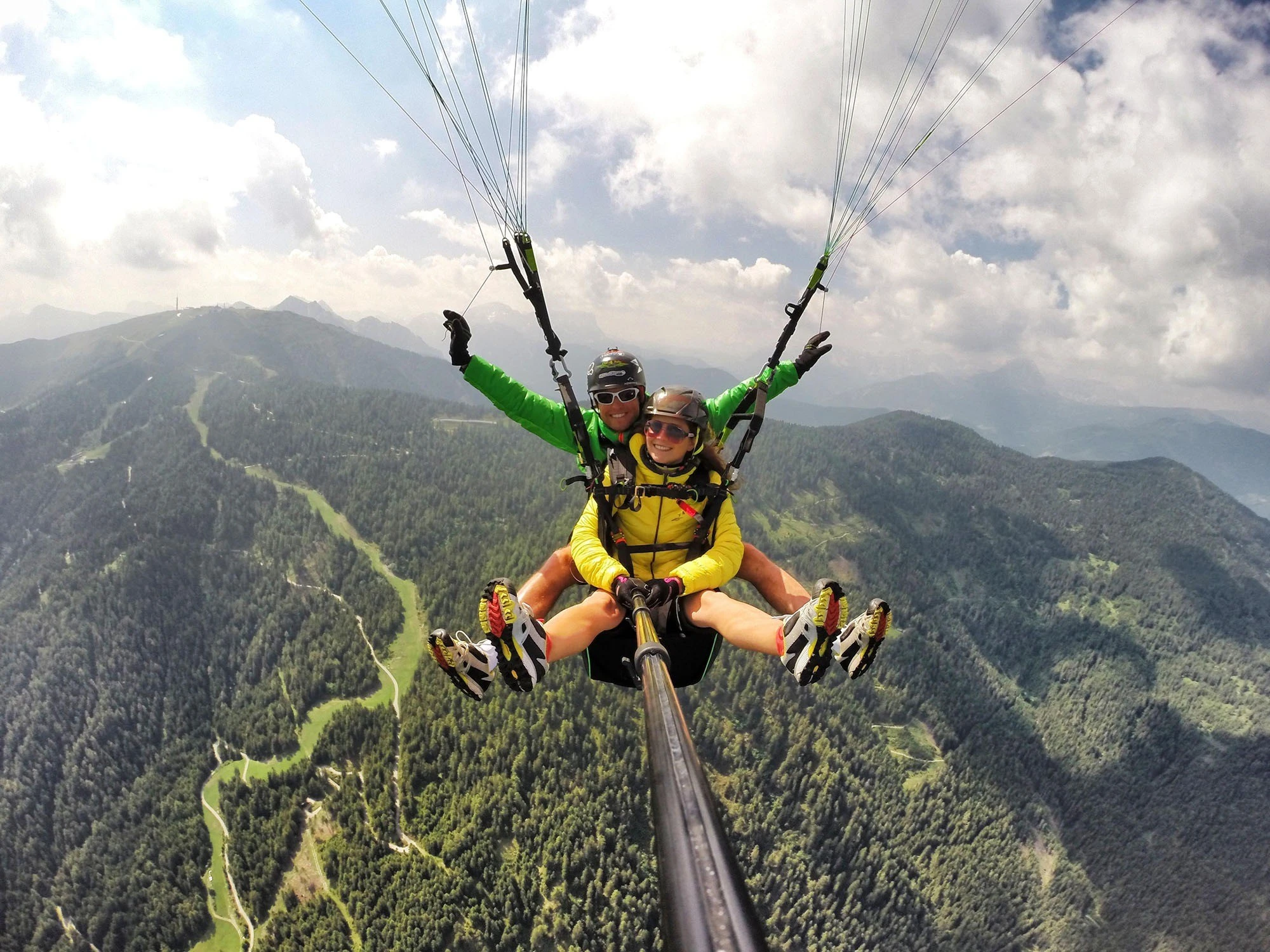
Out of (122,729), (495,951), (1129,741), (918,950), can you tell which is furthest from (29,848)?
(1129,741)

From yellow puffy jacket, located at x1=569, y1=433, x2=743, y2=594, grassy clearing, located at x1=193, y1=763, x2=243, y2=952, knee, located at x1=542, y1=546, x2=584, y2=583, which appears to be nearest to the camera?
yellow puffy jacket, located at x1=569, y1=433, x2=743, y2=594

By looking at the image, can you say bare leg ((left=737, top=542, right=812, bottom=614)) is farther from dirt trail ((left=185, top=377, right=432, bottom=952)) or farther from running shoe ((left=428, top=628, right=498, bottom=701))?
dirt trail ((left=185, top=377, right=432, bottom=952))

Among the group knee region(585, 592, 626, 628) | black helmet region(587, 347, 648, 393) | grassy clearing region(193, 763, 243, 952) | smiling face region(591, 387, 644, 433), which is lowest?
grassy clearing region(193, 763, 243, 952)

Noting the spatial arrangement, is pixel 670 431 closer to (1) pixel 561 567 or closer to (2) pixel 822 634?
(1) pixel 561 567

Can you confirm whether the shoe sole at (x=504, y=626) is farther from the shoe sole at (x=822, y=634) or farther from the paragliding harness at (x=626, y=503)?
the shoe sole at (x=822, y=634)

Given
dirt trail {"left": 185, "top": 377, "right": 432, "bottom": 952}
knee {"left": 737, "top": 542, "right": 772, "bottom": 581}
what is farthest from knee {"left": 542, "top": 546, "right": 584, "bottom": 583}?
dirt trail {"left": 185, "top": 377, "right": 432, "bottom": 952}

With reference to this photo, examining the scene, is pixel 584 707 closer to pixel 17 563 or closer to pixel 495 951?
pixel 495 951

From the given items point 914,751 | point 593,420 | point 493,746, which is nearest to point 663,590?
point 593,420

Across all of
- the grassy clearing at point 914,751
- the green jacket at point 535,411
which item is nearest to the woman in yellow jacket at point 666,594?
the green jacket at point 535,411
